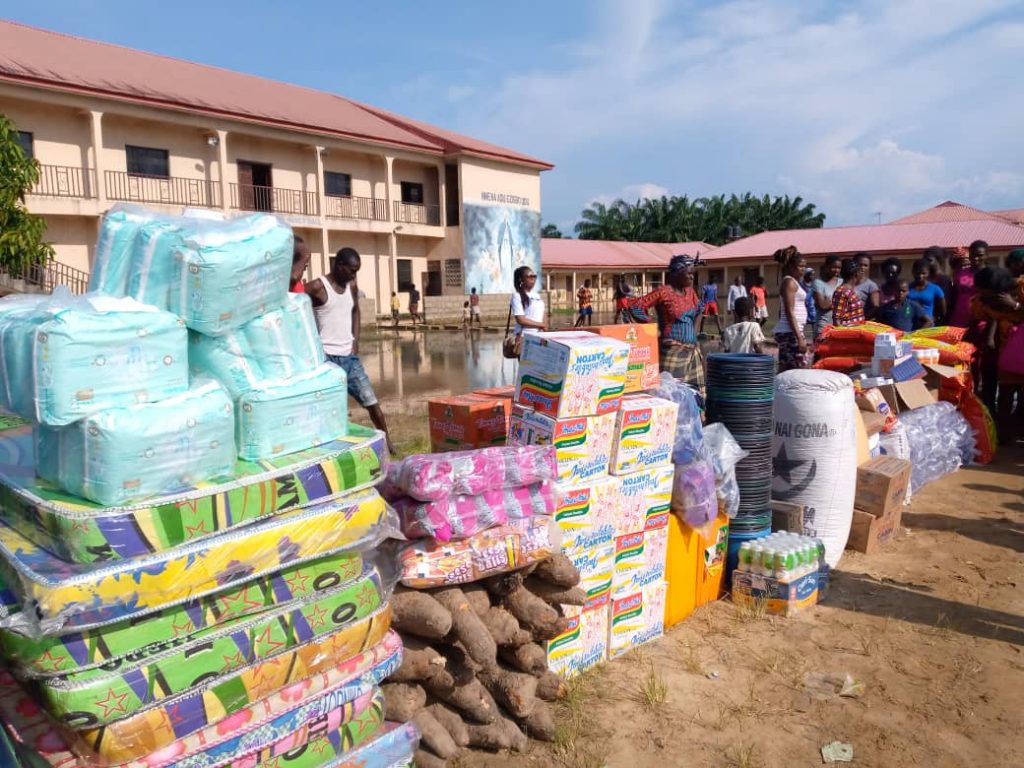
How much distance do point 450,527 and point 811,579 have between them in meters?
2.32

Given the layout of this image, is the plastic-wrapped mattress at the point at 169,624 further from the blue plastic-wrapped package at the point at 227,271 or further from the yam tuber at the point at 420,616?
the blue plastic-wrapped package at the point at 227,271

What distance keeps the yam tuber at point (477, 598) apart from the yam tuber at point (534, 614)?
12cm

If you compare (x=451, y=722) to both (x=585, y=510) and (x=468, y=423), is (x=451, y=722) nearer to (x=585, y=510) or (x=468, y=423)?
(x=585, y=510)

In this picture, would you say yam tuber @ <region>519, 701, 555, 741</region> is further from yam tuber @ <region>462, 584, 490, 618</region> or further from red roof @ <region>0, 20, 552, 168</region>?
red roof @ <region>0, 20, 552, 168</region>

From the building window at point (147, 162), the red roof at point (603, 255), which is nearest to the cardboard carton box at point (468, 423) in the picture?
the building window at point (147, 162)

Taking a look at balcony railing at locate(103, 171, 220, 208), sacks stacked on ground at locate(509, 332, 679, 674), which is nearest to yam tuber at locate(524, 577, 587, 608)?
sacks stacked on ground at locate(509, 332, 679, 674)

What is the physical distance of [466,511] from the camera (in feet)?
8.97

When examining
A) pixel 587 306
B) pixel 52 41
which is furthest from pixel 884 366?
pixel 52 41

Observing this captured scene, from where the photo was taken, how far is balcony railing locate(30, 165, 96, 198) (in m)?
19.6

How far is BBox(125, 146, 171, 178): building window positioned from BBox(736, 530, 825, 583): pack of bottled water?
22288mm

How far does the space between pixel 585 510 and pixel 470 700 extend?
96 centimetres

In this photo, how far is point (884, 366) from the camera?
250 inches

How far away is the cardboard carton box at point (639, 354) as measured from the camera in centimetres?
392

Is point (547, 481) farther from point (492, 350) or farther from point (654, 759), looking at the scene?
point (492, 350)
